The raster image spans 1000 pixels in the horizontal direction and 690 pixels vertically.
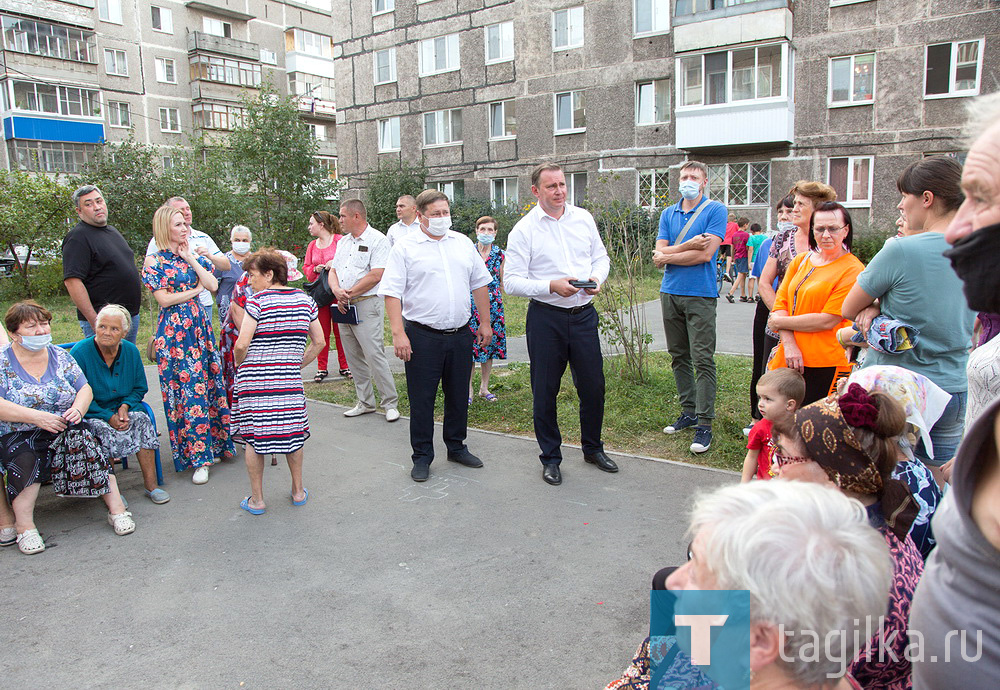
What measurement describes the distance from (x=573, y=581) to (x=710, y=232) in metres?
3.23

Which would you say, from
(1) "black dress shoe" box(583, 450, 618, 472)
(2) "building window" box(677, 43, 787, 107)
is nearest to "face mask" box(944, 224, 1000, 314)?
(1) "black dress shoe" box(583, 450, 618, 472)

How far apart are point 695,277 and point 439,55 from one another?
28035 mm

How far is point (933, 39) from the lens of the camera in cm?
2066

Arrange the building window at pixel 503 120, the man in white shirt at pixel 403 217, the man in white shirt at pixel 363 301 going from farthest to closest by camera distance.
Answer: the building window at pixel 503 120
the man in white shirt at pixel 403 217
the man in white shirt at pixel 363 301

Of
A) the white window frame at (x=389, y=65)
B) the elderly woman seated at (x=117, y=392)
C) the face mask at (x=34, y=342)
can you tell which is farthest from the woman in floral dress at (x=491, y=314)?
the white window frame at (x=389, y=65)

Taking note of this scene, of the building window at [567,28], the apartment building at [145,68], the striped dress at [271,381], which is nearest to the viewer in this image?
the striped dress at [271,381]

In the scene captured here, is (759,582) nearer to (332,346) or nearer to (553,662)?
(553,662)

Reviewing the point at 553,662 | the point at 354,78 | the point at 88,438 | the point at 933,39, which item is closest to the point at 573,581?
the point at 553,662

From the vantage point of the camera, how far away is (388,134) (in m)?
32.9

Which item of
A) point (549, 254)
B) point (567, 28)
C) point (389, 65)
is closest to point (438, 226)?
point (549, 254)

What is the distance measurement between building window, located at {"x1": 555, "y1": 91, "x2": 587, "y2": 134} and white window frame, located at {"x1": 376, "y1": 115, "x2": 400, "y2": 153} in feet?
27.5

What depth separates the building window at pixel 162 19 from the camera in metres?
43.5

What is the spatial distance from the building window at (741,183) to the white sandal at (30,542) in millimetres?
23045

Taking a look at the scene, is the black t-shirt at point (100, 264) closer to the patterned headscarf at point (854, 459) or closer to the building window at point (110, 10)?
the patterned headscarf at point (854, 459)
